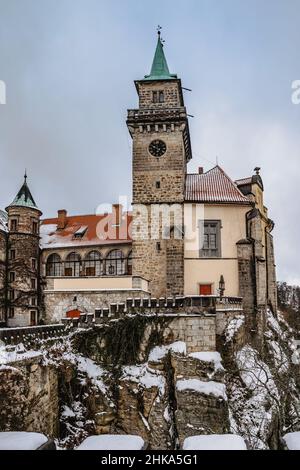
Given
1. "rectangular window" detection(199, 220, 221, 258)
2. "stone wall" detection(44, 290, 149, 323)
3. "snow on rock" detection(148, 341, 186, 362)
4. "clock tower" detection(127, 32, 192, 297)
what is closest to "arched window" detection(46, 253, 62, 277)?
"stone wall" detection(44, 290, 149, 323)

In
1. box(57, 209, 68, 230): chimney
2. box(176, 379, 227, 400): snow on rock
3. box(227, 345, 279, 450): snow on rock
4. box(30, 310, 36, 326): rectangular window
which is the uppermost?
box(57, 209, 68, 230): chimney

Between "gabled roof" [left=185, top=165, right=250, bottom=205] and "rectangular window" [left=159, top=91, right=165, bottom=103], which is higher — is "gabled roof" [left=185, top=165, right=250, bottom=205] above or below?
below

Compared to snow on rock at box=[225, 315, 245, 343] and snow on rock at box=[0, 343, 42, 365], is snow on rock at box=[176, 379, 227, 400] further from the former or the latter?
snow on rock at box=[0, 343, 42, 365]

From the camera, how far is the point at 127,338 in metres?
19.2

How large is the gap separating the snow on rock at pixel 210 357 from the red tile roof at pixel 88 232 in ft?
48.7

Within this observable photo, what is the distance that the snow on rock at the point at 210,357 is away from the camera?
18234 mm

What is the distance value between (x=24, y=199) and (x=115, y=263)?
858 cm

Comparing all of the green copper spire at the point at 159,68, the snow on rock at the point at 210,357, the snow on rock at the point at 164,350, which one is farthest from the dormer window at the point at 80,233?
the snow on rock at the point at 210,357

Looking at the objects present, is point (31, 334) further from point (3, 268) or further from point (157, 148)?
point (3, 268)

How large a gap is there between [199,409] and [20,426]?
7674mm

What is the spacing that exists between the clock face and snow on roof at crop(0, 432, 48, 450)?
2479 centimetres

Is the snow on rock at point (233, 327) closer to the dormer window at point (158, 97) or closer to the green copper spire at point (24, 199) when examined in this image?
the dormer window at point (158, 97)

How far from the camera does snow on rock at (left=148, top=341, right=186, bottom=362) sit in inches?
736
